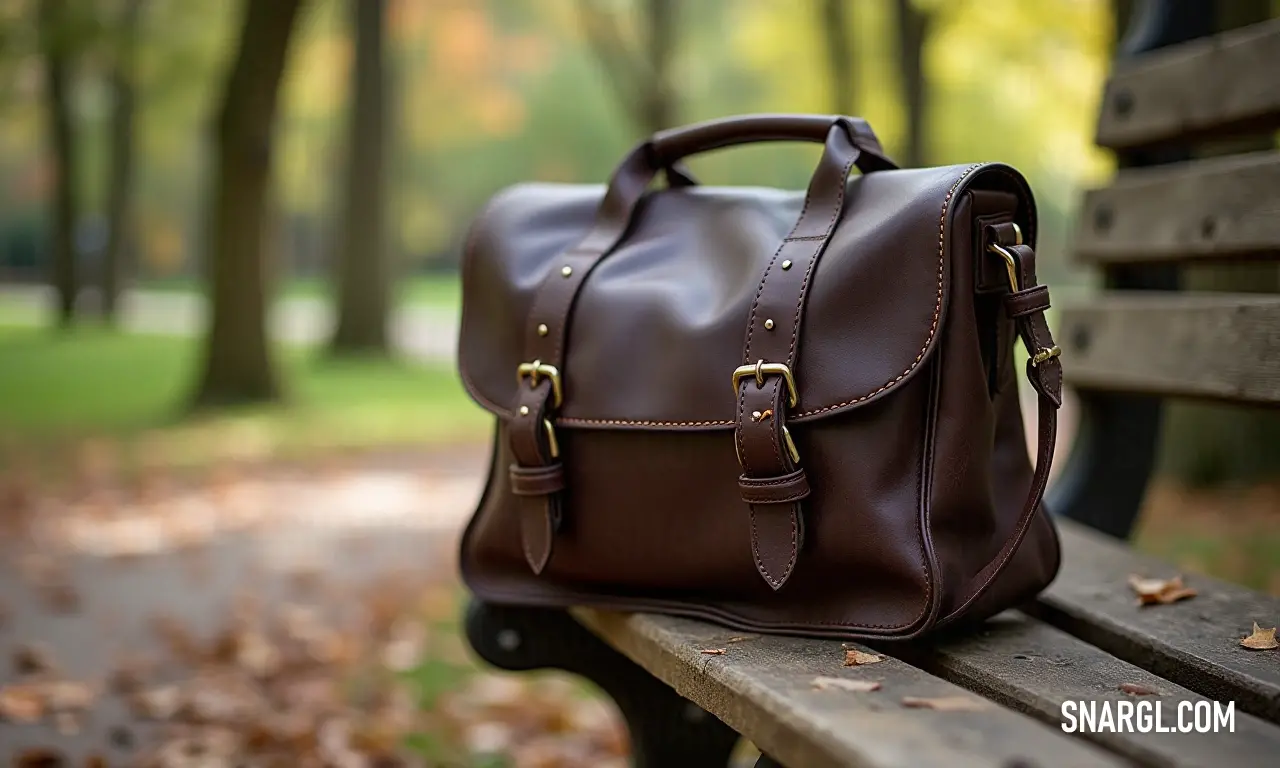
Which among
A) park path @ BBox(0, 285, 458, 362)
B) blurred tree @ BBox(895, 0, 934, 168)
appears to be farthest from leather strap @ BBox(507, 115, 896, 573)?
park path @ BBox(0, 285, 458, 362)

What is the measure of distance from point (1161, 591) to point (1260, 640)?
0.26 m

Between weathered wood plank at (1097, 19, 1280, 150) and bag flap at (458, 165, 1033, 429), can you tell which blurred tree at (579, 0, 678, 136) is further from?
bag flap at (458, 165, 1033, 429)

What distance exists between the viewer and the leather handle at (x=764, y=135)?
1.82m

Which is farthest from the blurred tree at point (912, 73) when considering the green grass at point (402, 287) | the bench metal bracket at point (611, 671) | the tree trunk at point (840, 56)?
the green grass at point (402, 287)

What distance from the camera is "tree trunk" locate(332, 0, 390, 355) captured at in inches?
569

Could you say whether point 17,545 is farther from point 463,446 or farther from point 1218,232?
point 1218,232

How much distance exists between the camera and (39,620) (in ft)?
14.1

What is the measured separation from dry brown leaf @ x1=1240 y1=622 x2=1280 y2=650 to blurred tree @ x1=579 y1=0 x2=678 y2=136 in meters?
11.4

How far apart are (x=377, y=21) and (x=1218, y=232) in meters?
13.4

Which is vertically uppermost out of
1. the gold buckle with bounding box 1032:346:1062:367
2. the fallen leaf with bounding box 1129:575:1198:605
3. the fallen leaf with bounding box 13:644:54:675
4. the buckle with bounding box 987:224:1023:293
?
the buckle with bounding box 987:224:1023:293

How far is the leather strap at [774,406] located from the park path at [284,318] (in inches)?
554

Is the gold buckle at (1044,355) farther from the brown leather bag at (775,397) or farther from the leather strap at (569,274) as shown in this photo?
the leather strap at (569,274)

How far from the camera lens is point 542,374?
185 cm

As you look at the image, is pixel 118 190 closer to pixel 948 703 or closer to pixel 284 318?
pixel 284 318
